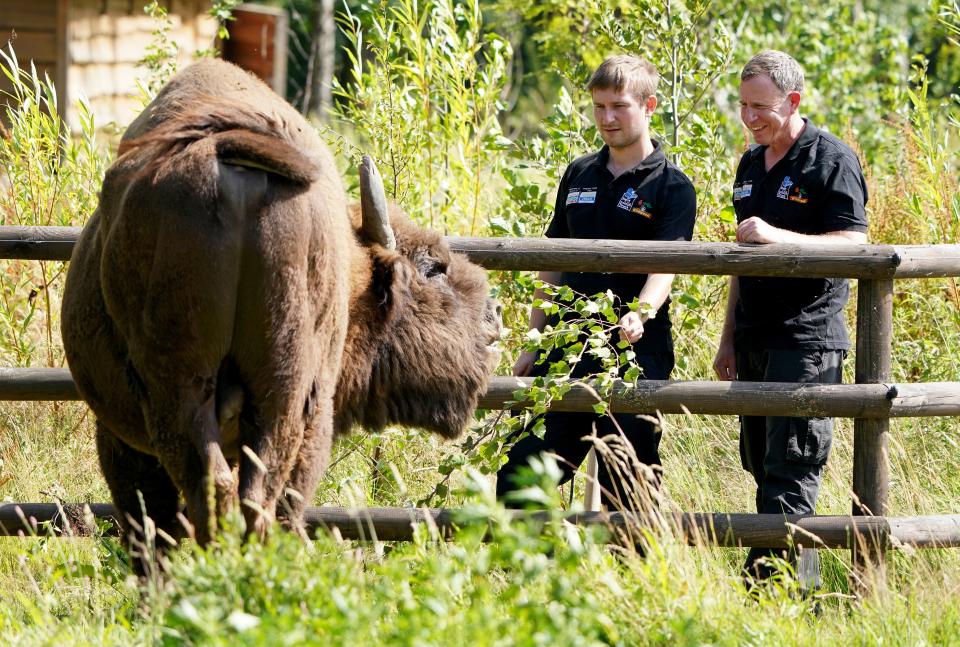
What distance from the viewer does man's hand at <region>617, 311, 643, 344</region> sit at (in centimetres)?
470

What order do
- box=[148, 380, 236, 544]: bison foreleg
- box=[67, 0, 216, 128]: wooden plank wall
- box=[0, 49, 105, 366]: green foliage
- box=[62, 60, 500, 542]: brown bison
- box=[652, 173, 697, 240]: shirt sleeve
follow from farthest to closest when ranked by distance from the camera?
box=[67, 0, 216, 128]: wooden plank wall
box=[0, 49, 105, 366]: green foliage
box=[652, 173, 697, 240]: shirt sleeve
box=[148, 380, 236, 544]: bison foreleg
box=[62, 60, 500, 542]: brown bison

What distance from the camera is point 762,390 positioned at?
15.9ft

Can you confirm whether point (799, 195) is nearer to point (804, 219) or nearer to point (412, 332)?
point (804, 219)

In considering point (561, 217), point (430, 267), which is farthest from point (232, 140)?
point (561, 217)

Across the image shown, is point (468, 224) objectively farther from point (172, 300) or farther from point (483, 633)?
point (483, 633)

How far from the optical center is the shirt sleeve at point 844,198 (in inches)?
187

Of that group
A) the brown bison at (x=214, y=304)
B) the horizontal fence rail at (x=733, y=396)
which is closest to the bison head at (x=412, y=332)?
the brown bison at (x=214, y=304)

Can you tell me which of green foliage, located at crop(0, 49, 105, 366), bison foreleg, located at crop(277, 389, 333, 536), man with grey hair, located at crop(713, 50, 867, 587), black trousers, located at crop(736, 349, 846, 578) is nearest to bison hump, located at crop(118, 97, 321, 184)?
bison foreleg, located at crop(277, 389, 333, 536)

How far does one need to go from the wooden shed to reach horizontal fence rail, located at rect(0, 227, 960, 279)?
9.32 meters

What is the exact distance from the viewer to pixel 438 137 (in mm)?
7648

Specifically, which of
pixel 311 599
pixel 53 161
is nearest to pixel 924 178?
pixel 53 161

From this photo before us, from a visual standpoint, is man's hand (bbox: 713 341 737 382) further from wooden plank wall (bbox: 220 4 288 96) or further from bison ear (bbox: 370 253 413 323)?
wooden plank wall (bbox: 220 4 288 96)

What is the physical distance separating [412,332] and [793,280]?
1.74 meters

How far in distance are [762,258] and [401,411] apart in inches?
66.2
